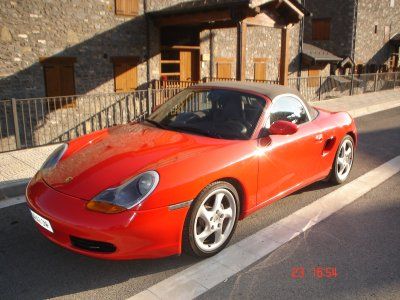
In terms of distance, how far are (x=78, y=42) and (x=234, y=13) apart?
516 centimetres

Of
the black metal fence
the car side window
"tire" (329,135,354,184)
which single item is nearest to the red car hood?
the car side window

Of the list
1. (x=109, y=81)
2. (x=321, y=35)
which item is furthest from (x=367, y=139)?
(x=321, y=35)

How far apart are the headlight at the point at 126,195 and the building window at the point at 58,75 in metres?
9.99

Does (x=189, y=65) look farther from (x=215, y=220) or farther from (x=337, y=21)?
(x=337, y=21)

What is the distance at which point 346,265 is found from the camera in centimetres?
337

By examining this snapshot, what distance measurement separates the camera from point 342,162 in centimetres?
543

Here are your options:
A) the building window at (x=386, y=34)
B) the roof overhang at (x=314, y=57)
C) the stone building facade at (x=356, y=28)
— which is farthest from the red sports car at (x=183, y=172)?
the building window at (x=386, y=34)

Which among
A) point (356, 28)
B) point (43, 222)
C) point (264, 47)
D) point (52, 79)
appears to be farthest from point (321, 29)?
point (43, 222)

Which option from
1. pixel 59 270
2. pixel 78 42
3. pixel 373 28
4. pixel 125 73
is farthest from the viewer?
pixel 373 28

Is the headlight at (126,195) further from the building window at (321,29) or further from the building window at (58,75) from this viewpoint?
the building window at (321,29)

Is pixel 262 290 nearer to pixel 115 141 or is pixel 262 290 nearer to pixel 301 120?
pixel 115 141

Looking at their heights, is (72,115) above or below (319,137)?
below

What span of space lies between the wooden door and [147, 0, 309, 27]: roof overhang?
1.86 m

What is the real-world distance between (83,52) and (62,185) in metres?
10.2
